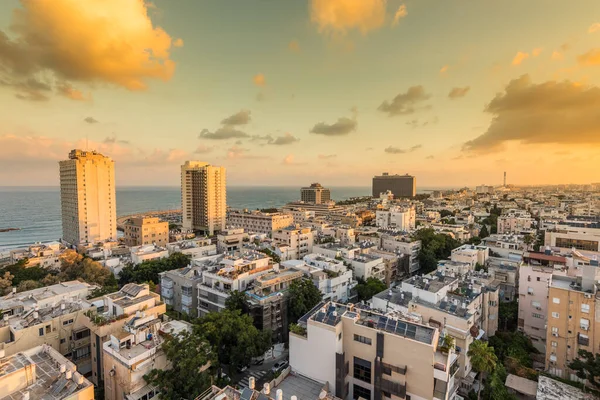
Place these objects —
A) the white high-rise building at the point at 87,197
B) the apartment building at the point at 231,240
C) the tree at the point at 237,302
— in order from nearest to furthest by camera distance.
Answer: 1. the tree at the point at 237,302
2. the apartment building at the point at 231,240
3. the white high-rise building at the point at 87,197

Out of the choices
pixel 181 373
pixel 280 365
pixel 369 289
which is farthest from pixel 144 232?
pixel 181 373

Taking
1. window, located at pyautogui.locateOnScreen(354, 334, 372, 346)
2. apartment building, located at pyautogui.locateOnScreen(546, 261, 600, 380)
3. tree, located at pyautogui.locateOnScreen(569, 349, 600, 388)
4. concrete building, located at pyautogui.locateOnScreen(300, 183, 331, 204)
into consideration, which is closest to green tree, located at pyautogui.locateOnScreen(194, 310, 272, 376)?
window, located at pyautogui.locateOnScreen(354, 334, 372, 346)

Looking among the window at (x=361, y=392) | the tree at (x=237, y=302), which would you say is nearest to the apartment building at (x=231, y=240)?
the tree at (x=237, y=302)

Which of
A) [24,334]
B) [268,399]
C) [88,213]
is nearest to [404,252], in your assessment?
[268,399]

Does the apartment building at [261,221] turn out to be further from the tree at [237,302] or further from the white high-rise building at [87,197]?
the tree at [237,302]

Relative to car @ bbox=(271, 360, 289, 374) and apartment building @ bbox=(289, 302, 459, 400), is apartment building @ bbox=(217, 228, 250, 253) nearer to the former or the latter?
car @ bbox=(271, 360, 289, 374)

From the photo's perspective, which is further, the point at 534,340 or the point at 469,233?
the point at 469,233

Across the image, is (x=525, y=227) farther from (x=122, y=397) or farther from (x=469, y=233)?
(x=122, y=397)
